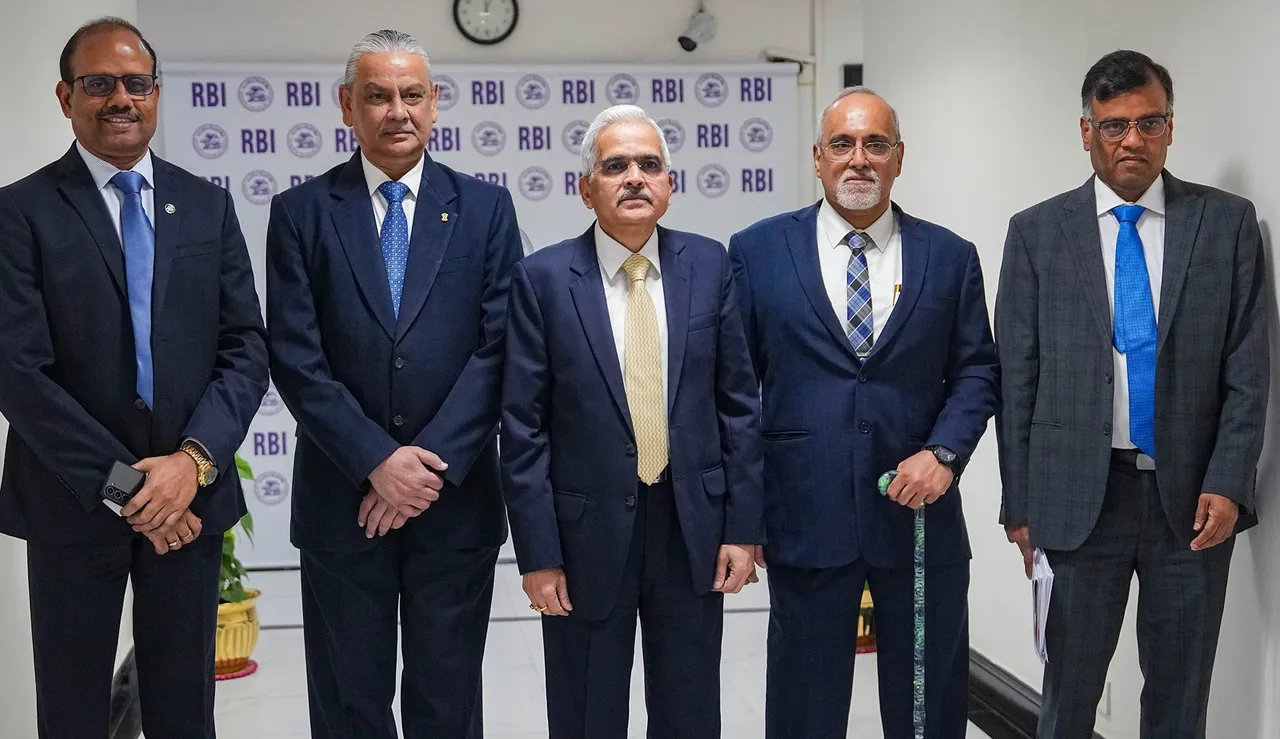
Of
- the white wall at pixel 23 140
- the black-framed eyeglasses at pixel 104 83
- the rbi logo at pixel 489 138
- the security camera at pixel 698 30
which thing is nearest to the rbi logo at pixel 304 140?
the rbi logo at pixel 489 138

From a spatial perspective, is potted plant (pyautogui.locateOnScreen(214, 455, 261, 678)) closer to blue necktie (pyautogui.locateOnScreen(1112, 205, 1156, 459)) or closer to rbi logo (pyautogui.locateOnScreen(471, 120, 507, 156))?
rbi logo (pyautogui.locateOnScreen(471, 120, 507, 156))

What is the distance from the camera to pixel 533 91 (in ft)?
22.7

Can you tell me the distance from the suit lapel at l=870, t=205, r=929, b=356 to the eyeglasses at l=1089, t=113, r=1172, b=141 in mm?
470

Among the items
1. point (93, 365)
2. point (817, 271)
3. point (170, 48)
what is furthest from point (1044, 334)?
point (170, 48)

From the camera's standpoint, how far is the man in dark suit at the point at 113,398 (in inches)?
104

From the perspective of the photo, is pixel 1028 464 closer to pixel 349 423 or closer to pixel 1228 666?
pixel 1228 666

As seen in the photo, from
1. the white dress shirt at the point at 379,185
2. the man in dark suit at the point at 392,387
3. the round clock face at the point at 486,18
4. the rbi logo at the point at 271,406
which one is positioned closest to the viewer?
the man in dark suit at the point at 392,387

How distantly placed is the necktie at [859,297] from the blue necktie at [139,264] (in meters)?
1.51

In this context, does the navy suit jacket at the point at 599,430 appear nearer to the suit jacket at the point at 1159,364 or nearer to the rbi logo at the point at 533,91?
the suit jacket at the point at 1159,364

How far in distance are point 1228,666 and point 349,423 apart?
7.04ft

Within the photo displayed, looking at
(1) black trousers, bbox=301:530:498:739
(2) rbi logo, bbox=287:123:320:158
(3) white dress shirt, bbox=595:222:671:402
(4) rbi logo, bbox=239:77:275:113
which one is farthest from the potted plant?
(3) white dress shirt, bbox=595:222:671:402

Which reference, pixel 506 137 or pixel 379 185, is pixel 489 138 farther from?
pixel 379 185

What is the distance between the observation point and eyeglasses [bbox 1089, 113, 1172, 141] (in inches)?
115

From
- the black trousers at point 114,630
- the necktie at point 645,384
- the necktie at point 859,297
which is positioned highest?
the necktie at point 859,297
